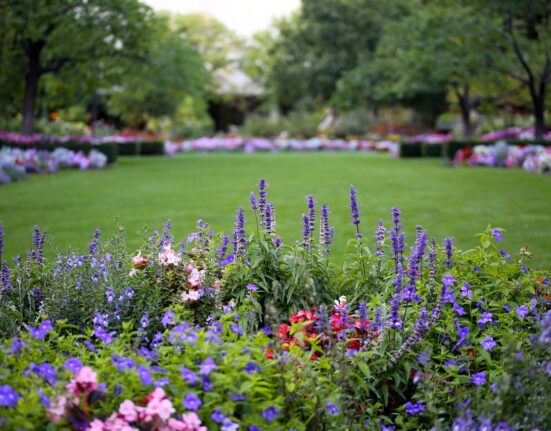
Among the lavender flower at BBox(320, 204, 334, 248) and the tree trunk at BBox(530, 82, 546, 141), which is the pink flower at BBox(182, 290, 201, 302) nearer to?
the lavender flower at BBox(320, 204, 334, 248)

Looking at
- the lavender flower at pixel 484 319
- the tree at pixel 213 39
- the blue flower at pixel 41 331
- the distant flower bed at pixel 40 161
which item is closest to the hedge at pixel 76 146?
the distant flower bed at pixel 40 161

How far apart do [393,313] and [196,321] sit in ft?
3.84

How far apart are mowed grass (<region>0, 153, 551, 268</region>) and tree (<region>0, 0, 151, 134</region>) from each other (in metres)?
4.11

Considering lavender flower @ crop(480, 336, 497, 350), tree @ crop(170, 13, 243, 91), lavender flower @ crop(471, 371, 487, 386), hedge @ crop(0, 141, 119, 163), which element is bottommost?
lavender flower @ crop(471, 371, 487, 386)

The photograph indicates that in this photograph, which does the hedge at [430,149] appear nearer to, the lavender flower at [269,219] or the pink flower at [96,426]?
the lavender flower at [269,219]

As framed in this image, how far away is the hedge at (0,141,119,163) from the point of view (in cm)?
1863

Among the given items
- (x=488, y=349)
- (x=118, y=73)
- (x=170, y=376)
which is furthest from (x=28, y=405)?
(x=118, y=73)

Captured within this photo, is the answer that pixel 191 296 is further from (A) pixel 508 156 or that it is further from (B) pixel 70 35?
(B) pixel 70 35

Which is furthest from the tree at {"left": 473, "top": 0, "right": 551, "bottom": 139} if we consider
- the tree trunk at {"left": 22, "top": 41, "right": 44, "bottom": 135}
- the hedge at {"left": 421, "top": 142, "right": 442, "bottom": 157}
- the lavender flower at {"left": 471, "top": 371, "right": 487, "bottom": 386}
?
the lavender flower at {"left": 471, "top": 371, "right": 487, "bottom": 386}

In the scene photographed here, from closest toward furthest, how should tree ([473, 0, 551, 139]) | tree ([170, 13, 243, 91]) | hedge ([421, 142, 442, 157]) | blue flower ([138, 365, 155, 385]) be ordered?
1. blue flower ([138, 365, 155, 385])
2. tree ([473, 0, 551, 139])
3. hedge ([421, 142, 442, 157])
4. tree ([170, 13, 243, 91])

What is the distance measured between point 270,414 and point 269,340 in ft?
1.61

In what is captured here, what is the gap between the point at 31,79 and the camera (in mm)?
20625

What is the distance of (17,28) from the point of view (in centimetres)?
1902

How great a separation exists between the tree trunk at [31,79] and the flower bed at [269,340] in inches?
698
